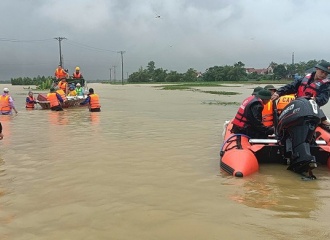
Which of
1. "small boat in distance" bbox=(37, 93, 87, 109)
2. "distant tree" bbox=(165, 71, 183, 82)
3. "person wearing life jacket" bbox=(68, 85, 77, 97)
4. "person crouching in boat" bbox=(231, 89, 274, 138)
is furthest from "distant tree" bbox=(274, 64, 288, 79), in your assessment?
"person crouching in boat" bbox=(231, 89, 274, 138)

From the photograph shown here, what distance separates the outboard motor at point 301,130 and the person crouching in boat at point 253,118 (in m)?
0.76

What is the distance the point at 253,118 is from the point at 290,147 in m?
0.95

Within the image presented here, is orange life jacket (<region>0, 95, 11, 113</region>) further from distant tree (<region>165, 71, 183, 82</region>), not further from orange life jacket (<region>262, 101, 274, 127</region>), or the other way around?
distant tree (<region>165, 71, 183, 82</region>)

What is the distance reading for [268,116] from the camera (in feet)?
22.4

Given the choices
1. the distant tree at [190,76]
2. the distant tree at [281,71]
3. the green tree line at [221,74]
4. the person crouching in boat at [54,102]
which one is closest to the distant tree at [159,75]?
the green tree line at [221,74]

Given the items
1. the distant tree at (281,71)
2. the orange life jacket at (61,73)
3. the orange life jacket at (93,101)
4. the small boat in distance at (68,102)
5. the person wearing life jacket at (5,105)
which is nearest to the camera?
the person wearing life jacket at (5,105)

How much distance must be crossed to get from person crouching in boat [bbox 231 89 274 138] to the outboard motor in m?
0.76

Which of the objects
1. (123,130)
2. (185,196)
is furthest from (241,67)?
(185,196)

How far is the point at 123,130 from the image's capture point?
10.4 meters

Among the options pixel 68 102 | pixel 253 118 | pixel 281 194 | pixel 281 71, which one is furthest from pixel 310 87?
pixel 281 71

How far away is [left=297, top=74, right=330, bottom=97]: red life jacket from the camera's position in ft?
20.1

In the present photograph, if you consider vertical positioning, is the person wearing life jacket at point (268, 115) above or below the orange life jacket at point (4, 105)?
above

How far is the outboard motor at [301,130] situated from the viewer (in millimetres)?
5046

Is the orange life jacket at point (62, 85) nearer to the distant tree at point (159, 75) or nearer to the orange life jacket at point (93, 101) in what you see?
the orange life jacket at point (93, 101)
